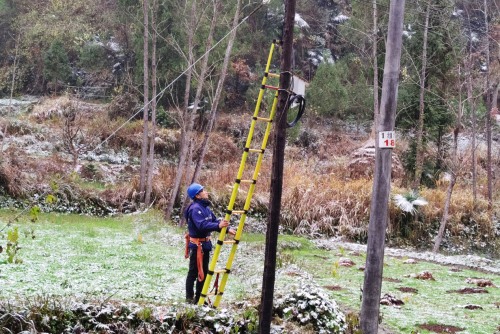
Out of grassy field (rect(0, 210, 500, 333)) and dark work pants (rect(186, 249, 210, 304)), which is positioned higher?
dark work pants (rect(186, 249, 210, 304))

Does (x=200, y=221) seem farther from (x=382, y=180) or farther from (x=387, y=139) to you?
(x=387, y=139)

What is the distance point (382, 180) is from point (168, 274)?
4.96 metres

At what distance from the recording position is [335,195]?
20.2 m

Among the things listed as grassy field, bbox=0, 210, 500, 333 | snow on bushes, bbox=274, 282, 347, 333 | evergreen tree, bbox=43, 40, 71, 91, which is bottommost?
grassy field, bbox=0, 210, 500, 333

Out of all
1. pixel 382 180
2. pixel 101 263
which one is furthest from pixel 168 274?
pixel 382 180

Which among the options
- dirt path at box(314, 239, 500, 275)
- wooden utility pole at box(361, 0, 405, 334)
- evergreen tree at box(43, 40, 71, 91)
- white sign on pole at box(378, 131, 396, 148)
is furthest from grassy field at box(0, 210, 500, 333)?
evergreen tree at box(43, 40, 71, 91)

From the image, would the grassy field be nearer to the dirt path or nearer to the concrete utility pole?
the dirt path

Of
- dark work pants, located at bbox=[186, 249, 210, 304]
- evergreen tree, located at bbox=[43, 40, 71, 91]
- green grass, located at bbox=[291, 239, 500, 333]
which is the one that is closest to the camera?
dark work pants, located at bbox=[186, 249, 210, 304]

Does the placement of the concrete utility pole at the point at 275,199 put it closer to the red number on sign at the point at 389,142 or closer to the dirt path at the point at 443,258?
the red number on sign at the point at 389,142

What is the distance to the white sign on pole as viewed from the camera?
6.76 meters

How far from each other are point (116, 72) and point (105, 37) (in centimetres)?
252

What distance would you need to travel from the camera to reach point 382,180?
22.4 feet

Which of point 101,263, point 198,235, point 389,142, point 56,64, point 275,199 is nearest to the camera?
point 275,199

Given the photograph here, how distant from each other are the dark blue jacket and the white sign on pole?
2402 millimetres
